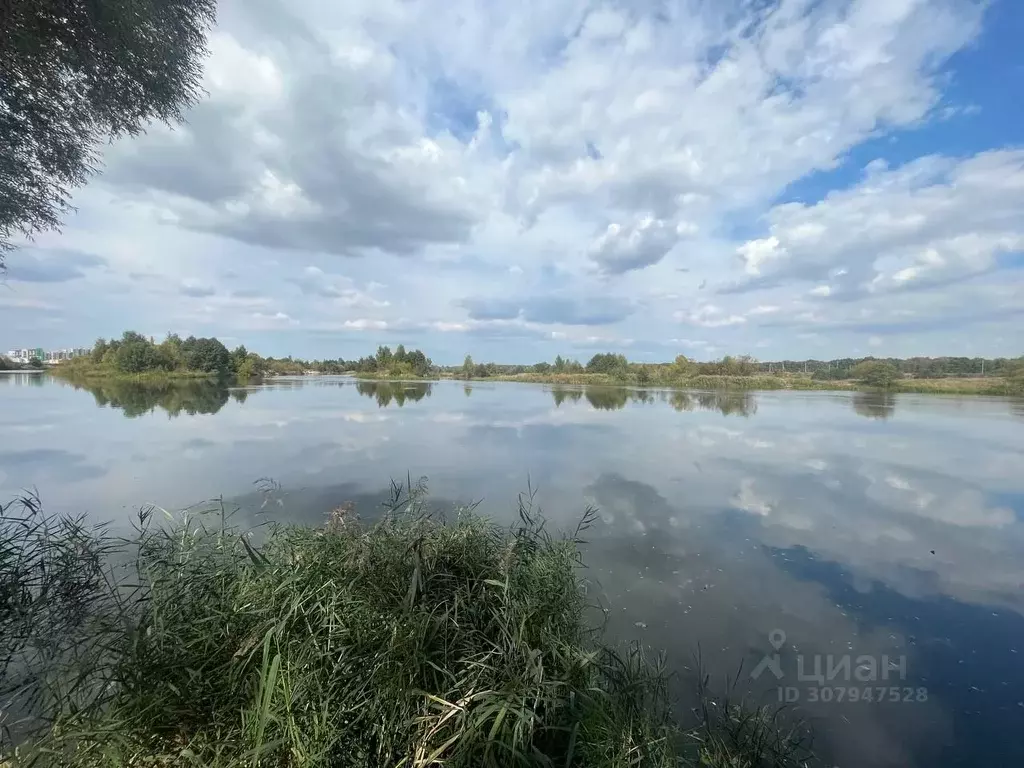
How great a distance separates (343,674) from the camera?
2.27 metres

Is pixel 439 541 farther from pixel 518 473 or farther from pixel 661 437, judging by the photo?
pixel 661 437

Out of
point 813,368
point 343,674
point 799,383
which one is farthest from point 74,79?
point 813,368

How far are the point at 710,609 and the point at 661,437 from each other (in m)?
11.7

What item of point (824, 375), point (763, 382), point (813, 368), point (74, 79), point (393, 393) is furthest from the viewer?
point (813, 368)

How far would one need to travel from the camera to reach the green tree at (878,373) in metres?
46.7

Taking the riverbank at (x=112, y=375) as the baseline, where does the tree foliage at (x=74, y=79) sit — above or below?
above

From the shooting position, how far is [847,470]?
11406 mm

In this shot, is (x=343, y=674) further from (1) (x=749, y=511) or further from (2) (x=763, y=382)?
(2) (x=763, y=382)

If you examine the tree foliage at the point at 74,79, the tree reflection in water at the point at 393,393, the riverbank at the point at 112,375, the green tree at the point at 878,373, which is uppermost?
the tree foliage at the point at 74,79

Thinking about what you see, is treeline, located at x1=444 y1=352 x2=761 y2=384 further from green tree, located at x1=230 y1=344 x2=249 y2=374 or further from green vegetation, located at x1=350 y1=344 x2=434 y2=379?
green tree, located at x1=230 y1=344 x2=249 y2=374

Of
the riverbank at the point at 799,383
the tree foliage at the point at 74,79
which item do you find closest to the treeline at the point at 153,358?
the riverbank at the point at 799,383

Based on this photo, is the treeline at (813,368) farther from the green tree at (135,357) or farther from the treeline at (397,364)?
the green tree at (135,357)

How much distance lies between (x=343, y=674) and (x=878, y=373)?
2365 inches

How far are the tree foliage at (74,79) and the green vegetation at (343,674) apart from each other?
4.40m
